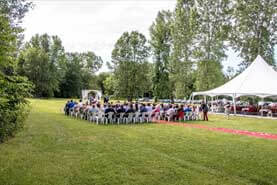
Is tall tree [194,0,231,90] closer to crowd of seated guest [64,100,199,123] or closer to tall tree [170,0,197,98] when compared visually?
tall tree [170,0,197,98]

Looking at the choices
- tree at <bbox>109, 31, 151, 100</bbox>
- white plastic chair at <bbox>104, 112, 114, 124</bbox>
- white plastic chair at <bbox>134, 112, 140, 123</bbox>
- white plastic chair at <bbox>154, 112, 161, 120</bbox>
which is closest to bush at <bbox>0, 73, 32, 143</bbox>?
white plastic chair at <bbox>104, 112, 114, 124</bbox>

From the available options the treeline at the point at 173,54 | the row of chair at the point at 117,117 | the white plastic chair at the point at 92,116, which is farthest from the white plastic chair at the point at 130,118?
the treeline at the point at 173,54

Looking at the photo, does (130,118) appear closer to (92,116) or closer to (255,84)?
(92,116)

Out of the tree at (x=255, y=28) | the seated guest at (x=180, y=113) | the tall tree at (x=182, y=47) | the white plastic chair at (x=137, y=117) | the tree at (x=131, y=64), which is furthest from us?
the tree at (x=131, y=64)

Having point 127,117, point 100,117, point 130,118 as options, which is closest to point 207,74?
point 130,118

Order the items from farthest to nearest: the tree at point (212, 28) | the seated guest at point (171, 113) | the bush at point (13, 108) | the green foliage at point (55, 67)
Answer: the green foliage at point (55, 67) < the tree at point (212, 28) < the seated guest at point (171, 113) < the bush at point (13, 108)

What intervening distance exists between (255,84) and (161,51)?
21.5 m

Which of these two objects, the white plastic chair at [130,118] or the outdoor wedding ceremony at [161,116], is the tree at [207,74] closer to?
the outdoor wedding ceremony at [161,116]

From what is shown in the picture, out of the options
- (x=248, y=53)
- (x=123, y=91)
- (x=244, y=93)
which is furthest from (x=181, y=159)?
(x=123, y=91)

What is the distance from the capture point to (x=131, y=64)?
3928 centimetres

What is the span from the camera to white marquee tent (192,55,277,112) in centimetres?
1808

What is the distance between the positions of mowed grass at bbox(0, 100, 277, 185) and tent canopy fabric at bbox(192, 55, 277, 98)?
9.65 m

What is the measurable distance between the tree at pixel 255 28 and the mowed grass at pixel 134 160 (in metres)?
19.2

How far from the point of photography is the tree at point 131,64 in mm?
38562
